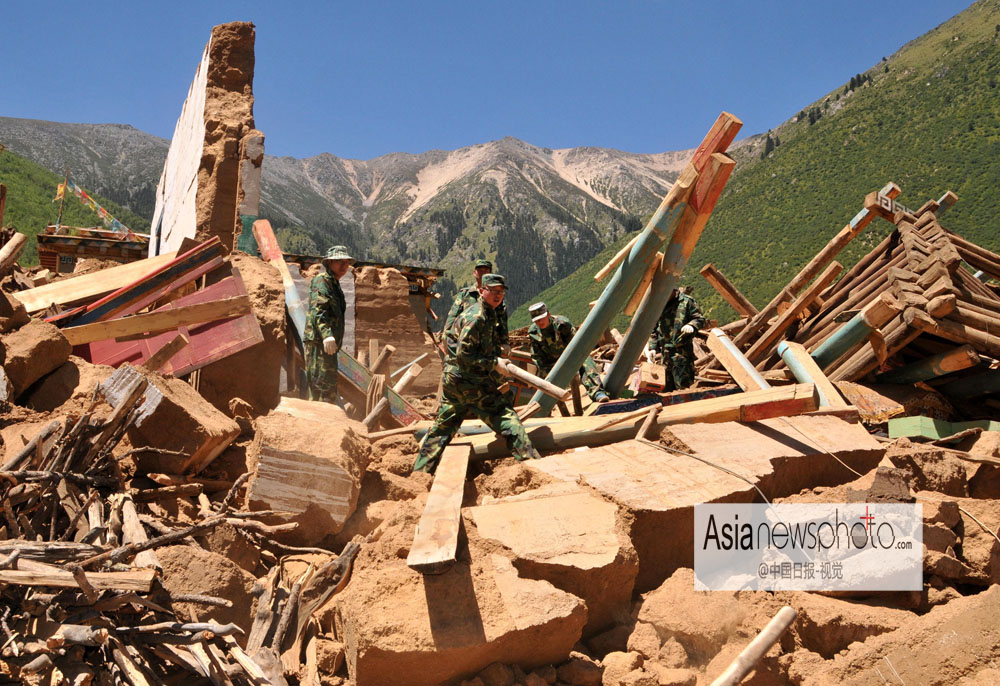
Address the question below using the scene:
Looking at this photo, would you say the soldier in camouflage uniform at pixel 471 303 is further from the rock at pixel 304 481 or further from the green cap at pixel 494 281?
the rock at pixel 304 481

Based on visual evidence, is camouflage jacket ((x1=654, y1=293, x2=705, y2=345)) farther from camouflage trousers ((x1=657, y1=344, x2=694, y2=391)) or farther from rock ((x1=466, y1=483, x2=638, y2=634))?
rock ((x1=466, y1=483, x2=638, y2=634))

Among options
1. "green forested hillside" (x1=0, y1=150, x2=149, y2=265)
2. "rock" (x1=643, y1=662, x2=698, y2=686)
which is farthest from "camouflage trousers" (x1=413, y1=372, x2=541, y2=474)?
"green forested hillside" (x1=0, y1=150, x2=149, y2=265)

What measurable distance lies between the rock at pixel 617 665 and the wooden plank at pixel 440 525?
0.83 metres

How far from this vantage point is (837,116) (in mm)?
47094

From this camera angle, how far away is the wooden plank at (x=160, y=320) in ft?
18.5

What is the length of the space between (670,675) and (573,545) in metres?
0.69

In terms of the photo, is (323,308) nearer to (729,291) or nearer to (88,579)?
(88,579)

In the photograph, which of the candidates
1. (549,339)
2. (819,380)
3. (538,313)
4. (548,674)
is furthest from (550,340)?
(548,674)

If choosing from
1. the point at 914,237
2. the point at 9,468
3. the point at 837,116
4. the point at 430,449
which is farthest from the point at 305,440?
the point at 837,116

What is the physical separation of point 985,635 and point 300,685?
2.78 meters

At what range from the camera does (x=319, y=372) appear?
6.90 m

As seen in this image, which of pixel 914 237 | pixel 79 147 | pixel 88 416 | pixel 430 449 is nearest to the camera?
pixel 88 416

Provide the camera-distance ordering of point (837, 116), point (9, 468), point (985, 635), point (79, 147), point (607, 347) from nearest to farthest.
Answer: point (985, 635) < point (9, 468) < point (607, 347) < point (837, 116) < point (79, 147)

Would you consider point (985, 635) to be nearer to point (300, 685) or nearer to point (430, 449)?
point (300, 685)
